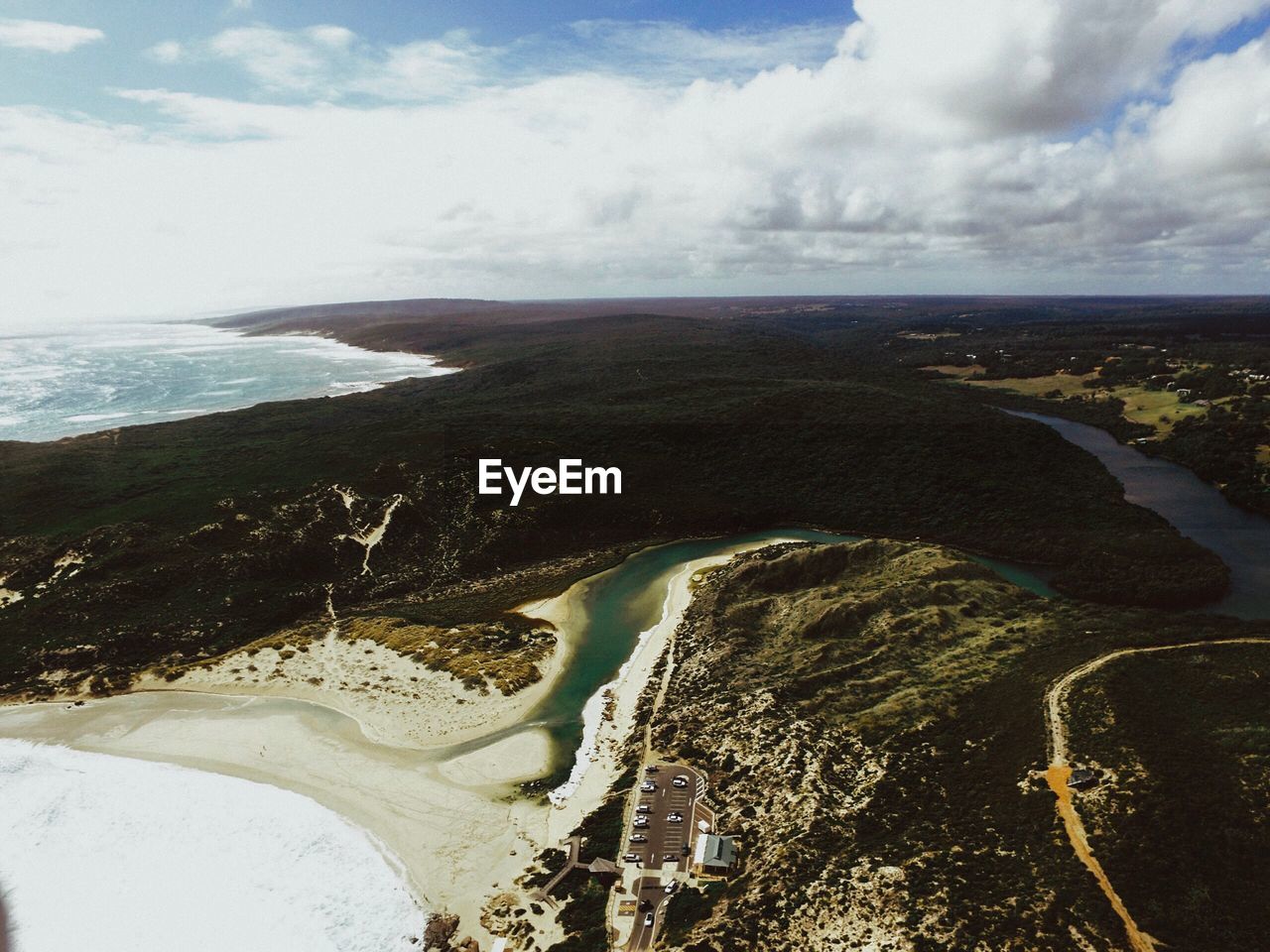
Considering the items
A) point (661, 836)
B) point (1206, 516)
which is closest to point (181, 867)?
point (661, 836)

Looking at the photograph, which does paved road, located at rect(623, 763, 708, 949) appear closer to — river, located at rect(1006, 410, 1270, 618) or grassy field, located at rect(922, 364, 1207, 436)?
river, located at rect(1006, 410, 1270, 618)

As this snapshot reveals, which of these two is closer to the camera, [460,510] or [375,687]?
[375,687]

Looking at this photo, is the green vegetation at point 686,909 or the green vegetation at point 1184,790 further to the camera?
the green vegetation at point 686,909

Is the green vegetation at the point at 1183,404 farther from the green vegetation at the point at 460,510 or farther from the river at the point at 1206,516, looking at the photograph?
the green vegetation at the point at 460,510

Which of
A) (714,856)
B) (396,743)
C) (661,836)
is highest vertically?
(714,856)

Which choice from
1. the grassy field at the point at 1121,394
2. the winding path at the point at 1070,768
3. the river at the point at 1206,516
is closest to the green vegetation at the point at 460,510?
the river at the point at 1206,516

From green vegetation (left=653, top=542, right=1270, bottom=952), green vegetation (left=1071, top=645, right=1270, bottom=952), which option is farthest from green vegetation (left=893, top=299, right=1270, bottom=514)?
green vegetation (left=1071, top=645, right=1270, bottom=952)

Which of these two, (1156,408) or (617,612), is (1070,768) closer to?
(617,612)
